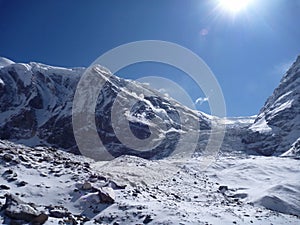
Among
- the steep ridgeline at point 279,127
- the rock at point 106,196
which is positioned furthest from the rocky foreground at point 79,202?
the steep ridgeline at point 279,127

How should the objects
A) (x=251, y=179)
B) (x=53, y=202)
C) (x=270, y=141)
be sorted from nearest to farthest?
(x=53, y=202) < (x=251, y=179) < (x=270, y=141)

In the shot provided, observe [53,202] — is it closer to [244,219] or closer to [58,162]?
[58,162]

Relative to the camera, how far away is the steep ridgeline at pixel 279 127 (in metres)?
143

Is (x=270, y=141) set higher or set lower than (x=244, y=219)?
higher

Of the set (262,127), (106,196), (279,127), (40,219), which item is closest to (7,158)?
(106,196)

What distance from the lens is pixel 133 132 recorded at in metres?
182

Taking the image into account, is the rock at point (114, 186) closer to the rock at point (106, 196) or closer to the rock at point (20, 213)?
the rock at point (106, 196)

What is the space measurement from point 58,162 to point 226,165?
43.8m

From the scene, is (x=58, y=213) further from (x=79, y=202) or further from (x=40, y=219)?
(x=79, y=202)

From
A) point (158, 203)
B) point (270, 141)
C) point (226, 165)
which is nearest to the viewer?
point (158, 203)

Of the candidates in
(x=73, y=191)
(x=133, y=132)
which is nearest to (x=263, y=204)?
(x=73, y=191)

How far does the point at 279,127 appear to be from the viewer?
519 feet

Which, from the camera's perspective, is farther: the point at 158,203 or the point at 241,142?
the point at 241,142

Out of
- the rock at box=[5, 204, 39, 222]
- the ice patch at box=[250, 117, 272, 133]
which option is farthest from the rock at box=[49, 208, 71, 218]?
the ice patch at box=[250, 117, 272, 133]
